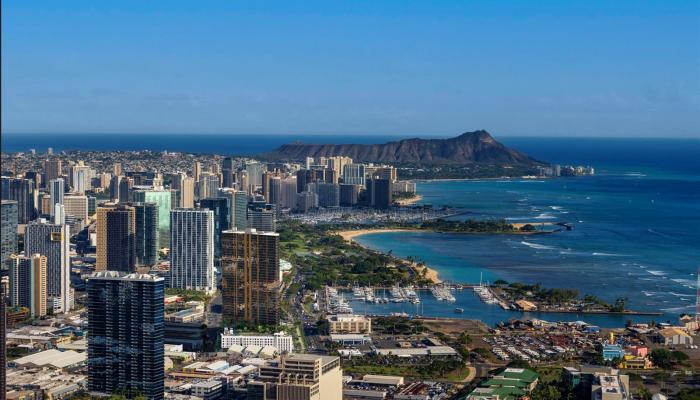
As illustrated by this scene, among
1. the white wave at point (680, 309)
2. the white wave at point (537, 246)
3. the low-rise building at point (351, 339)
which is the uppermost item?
the white wave at point (537, 246)

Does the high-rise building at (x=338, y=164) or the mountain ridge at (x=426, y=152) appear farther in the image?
the mountain ridge at (x=426, y=152)

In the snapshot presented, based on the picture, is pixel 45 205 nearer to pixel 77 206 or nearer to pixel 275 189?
pixel 77 206

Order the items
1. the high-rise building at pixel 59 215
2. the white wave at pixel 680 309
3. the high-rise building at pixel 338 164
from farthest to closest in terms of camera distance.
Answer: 1. the high-rise building at pixel 338 164
2. the high-rise building at pixel 59 215
3. the white wave at pixel 680 309

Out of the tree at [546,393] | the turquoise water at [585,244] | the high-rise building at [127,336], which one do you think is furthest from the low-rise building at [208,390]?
the turquoise water at [585,244]

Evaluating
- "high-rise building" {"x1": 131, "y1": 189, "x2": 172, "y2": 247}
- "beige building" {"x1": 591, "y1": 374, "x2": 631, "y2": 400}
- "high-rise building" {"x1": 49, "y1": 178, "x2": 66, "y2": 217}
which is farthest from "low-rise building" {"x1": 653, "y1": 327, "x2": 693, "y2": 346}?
"high-rise building" {"x1": 49, "y1": 178, "x2": 66, "y2": 217}

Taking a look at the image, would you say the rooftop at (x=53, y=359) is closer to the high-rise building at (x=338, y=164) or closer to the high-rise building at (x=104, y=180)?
the high-rise building at (x=104, y=180)

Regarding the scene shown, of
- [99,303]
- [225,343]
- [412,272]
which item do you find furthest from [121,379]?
[412,272]

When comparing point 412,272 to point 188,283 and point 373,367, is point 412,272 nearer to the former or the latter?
point 188,283
